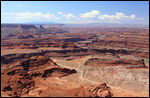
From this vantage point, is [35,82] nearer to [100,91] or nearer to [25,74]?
[25,74]

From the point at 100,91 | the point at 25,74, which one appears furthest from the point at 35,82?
the point at 100,91

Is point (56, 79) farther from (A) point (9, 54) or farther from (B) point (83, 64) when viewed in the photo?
(A) point (9, 54)

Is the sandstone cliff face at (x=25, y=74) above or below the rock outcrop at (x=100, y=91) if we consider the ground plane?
above

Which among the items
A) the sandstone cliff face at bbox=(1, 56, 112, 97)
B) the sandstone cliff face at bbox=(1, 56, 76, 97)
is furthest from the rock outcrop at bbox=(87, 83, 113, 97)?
the sandstone cliff face at bbox=(1, 56, 76, 97)

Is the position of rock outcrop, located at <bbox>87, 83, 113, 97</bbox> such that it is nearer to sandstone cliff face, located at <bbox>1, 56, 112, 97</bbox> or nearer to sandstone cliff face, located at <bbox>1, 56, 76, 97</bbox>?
sandstone cliff face, located at <bbox>1, 56, 112, 97</bbox>

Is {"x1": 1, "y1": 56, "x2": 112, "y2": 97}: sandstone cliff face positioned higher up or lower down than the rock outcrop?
higher up

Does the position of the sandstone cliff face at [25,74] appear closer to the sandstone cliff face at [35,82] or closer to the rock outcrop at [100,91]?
the sandstone cliff face at [35,82]

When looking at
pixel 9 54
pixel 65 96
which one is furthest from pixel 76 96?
pixel 9 54

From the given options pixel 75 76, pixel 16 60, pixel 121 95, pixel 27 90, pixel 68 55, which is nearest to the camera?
pixel 27 90

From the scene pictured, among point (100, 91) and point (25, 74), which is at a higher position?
point (25, 74)

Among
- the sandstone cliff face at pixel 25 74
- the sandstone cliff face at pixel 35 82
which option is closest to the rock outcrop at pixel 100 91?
the sandstone cliff face at pixel 35 82

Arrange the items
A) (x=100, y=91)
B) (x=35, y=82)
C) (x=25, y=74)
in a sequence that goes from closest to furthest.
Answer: (x=100, y=91) → (x=35, y=82) → (x=25, y=74)
